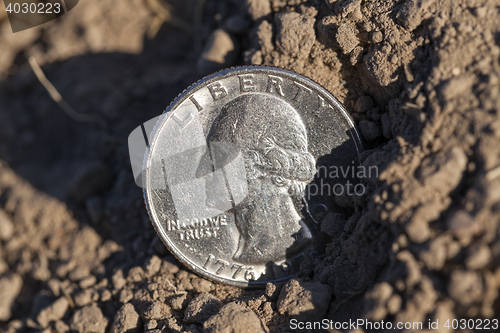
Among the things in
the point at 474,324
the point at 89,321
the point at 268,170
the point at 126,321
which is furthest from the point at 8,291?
the point at 474,324

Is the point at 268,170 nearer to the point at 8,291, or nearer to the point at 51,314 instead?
the point at 51,314

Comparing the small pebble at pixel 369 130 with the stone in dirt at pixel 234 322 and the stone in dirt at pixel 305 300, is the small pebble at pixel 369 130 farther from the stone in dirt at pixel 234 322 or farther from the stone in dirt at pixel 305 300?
the stone in dirt at pixel 234 322

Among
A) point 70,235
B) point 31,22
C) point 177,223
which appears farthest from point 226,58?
point 31,22

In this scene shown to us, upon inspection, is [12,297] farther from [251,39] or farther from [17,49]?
[251,39]

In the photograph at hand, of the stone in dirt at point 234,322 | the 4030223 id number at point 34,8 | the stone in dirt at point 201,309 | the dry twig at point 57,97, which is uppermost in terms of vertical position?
the 4030223 id number at point 34,8

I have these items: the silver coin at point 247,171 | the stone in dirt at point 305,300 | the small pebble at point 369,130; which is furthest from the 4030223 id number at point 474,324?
A: the small pebble at point 369,130
